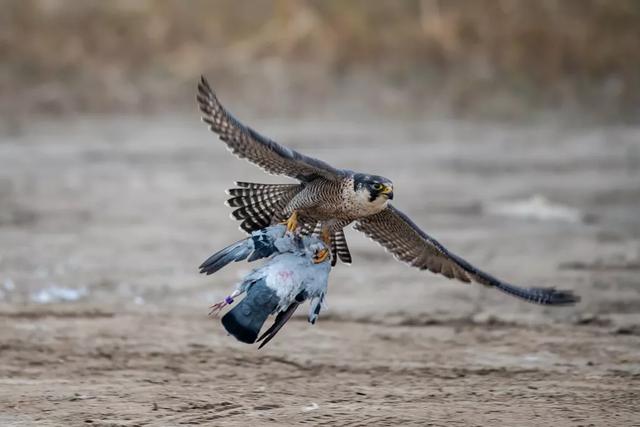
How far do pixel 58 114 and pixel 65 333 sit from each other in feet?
28.8

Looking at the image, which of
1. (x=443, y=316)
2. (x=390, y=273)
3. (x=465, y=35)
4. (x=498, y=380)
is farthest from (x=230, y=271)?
(x=465, y=35)

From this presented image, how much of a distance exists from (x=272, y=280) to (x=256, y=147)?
898mm

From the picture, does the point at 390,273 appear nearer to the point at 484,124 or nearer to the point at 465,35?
the point at 484,124

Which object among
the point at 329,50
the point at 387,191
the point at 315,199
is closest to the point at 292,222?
the point at 315,199

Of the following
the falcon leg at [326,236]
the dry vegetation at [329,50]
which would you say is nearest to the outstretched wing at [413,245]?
the falcon leg at [326,236]

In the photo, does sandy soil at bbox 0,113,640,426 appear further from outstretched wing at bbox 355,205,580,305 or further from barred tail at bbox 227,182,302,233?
barred tail at bbox 227,182,302,233

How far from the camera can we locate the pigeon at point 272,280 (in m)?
4.96

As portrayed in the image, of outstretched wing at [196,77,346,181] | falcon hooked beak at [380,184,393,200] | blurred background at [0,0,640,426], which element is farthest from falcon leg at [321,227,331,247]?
blurred background at [0,0,640,426]

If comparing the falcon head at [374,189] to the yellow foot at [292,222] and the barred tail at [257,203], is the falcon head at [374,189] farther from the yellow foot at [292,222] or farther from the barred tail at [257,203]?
the barred tail at [257,203]

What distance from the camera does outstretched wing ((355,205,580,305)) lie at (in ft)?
20.2

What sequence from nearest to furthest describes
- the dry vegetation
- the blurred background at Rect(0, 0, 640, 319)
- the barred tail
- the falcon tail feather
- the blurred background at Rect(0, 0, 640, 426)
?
the blurred background at Rect(0, 0, 640, 426)
the falcon tail feather
the barred tail
the blurred background at Rect(0, 0, 640, 319)
the dry vegetation

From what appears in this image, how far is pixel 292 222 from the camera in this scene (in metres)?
5.82

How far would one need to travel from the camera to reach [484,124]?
14.9m

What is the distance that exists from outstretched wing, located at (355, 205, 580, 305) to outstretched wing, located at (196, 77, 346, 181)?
0.57m
